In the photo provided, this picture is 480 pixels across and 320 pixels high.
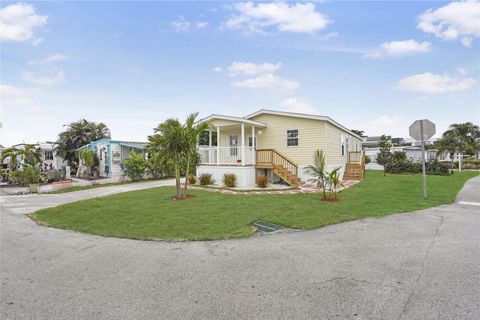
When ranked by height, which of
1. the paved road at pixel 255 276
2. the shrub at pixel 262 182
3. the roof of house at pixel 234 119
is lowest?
the paved road at pixel 255 276

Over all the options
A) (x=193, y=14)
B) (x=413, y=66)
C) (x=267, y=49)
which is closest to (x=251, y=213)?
(x=193, y=14)

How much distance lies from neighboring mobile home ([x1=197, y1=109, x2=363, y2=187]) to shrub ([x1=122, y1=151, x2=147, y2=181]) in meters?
6.62

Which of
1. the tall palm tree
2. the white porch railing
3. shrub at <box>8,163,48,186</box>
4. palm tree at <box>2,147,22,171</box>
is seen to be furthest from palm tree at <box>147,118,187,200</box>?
the tall palm tree

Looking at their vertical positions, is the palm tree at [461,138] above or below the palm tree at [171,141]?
above

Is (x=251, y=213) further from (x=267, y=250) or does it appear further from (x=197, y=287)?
(x=197, y=287)

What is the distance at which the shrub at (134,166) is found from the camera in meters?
19.4

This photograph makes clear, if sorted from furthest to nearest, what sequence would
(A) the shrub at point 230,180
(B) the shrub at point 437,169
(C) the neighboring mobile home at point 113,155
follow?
(B) the shrub at point 437,169, (C) the neighboring mobile home at point 113,155, (A) the shrub at point 230,180

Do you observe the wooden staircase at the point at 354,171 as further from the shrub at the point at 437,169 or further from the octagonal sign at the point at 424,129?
the shrub at the point at 437,169

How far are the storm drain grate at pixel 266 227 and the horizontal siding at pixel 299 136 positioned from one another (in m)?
9.28

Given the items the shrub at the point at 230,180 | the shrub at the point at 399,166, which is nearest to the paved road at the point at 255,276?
the shrub at the point at 230,180

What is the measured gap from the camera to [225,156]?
15.7m

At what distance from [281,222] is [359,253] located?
235cm

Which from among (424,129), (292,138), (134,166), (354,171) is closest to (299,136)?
(292,138)

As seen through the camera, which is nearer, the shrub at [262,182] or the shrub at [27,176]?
the shrub at [262,182]
